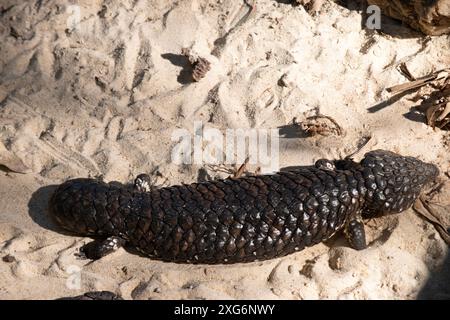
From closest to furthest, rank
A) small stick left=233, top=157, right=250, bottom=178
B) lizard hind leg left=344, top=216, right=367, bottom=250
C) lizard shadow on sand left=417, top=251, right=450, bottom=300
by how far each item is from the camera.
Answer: lizard shadow on sand left=417, top=251, right=450, bottom=300 → lizard hind leg left=344, top=216, right=367, bottom=250 → small stick left=233, top=157, right=250, bottom=178

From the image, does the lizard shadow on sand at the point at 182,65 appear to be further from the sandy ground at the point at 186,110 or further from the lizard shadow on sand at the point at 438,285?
the lizard shadow on sand at the point at 438,285

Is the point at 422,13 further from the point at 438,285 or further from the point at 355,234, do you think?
the point at 438,285

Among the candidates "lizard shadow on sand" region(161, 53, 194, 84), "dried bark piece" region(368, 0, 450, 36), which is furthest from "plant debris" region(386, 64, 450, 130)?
"lizard shadow on sand" region(161, 53, 194, 84)

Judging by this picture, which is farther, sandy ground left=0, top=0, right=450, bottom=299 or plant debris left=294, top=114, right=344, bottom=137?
plant debris left=294, top=114, right=344, bottom=137

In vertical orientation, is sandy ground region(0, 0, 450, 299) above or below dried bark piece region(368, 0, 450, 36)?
below

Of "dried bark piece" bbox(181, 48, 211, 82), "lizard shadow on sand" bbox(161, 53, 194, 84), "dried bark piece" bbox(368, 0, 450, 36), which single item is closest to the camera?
"dried bark piece" bbox(368, 0, 450, 36)

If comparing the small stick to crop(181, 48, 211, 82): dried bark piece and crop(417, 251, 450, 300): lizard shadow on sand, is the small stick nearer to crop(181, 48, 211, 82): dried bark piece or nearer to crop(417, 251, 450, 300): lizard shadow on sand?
crop(181, 48, 211, 82): dried bark piece

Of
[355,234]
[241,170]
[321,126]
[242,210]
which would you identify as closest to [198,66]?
[241,170]

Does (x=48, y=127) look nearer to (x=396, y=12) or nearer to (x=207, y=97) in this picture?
(x=207, y=97)
